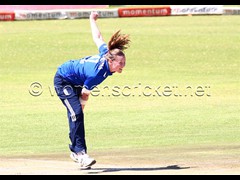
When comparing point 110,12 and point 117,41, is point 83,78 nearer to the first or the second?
point 117,41

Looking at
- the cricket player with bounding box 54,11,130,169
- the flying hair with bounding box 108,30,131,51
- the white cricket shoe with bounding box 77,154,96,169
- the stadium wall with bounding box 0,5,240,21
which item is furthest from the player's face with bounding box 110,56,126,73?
the stadium wall with bounding box 0,5,240,21

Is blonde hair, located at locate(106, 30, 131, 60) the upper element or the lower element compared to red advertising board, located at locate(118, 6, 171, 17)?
lower

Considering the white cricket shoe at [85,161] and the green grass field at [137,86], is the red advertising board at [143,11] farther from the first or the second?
the white cricket shoe at [85,161]

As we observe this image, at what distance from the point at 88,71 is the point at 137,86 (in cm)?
1220

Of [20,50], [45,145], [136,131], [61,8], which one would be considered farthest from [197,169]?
[61,8]

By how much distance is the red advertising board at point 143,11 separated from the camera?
125 ft

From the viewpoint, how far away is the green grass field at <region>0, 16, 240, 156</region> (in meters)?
15.9

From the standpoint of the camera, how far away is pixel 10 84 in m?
24.1

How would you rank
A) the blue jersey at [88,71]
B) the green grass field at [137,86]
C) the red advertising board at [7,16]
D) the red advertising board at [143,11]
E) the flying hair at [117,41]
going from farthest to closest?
the red advertising board at [143,11] → the red advertising board at [7,16] → the green grass field at [137,86] → the flying hair at [117,41] → the blue jersey at [88,71]

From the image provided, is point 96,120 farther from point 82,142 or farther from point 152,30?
point 152,30

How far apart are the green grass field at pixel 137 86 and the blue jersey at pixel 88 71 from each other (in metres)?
2.47

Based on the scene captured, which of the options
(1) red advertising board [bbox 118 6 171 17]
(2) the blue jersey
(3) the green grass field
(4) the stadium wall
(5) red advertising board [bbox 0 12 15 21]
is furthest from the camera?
(1) red advertising board [bbox 118 6 171 17]

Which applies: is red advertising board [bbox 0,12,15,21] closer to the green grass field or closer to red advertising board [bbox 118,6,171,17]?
the green grass field

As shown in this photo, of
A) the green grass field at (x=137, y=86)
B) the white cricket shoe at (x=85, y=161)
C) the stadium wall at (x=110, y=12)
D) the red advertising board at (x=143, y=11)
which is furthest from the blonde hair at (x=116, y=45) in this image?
the red advertising board at (x=143, y=11)
